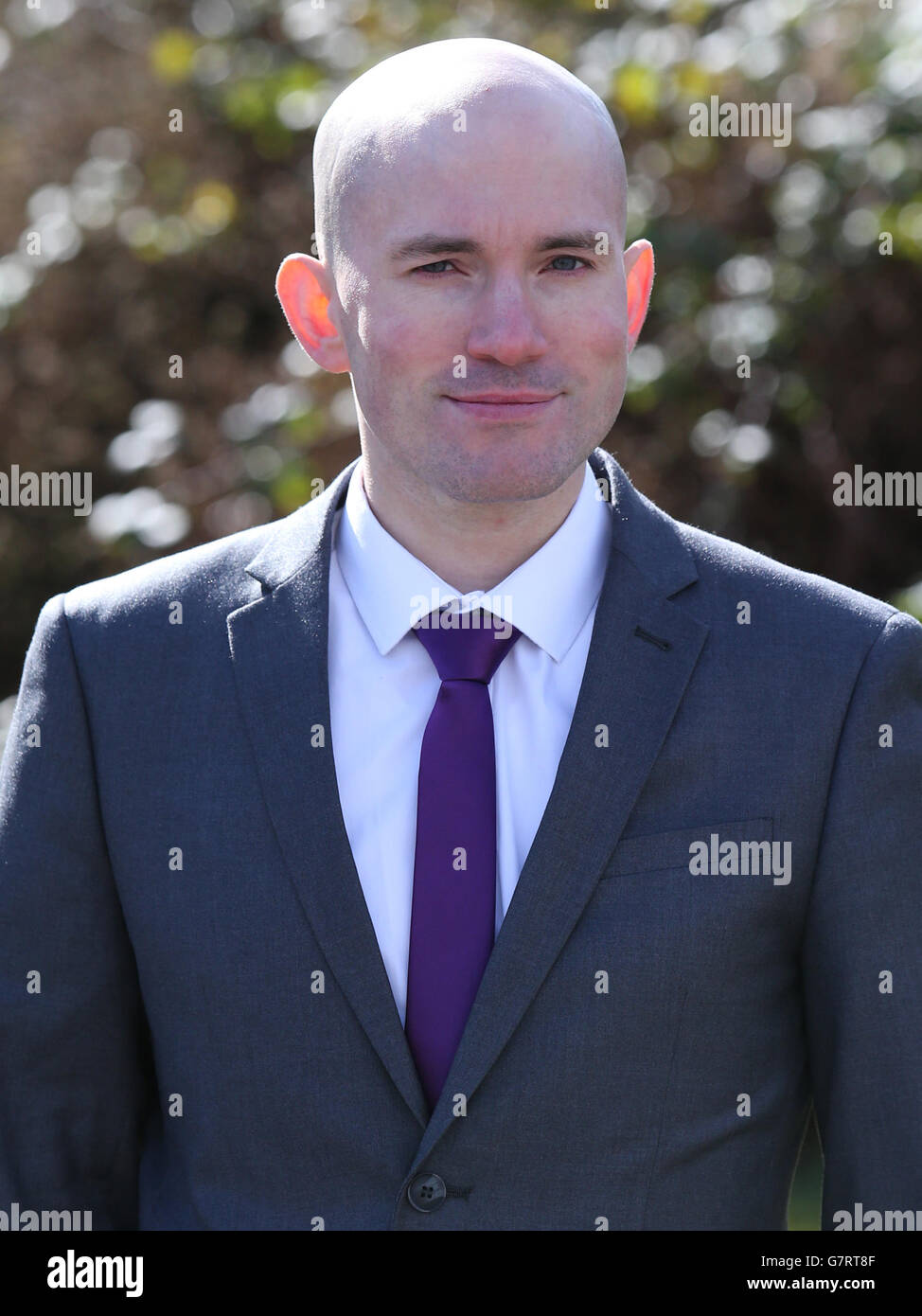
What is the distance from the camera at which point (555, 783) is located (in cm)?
180

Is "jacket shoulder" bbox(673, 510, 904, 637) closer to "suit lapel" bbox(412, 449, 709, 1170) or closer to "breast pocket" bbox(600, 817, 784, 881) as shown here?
"suit lapel" bbox(412, 449, 709, 1170)

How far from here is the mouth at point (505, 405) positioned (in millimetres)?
1753

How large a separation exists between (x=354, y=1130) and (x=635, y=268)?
1.08 m

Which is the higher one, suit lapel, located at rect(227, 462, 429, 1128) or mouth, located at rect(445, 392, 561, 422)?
mouth, located at rect(445, 392, 561, 422)

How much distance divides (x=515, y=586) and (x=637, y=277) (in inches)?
16.6

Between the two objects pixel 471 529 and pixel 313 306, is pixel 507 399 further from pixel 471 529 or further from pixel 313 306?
pixel 313 306

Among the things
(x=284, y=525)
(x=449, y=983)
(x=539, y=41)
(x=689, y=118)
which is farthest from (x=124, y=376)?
(x=449, y=983)

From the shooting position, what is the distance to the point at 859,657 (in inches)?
72.8

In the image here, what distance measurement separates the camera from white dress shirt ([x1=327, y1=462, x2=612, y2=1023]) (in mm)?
1843

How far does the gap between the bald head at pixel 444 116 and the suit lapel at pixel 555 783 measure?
410 mm

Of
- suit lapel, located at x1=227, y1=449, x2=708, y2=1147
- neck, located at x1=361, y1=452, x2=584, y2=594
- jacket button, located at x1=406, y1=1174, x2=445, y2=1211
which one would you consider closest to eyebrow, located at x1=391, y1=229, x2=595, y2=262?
neck, located at x1=361, y1=452, x2=584, y2=594

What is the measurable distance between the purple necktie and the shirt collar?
0.31 ft

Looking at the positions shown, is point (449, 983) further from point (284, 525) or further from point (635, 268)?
point (635, 268)
